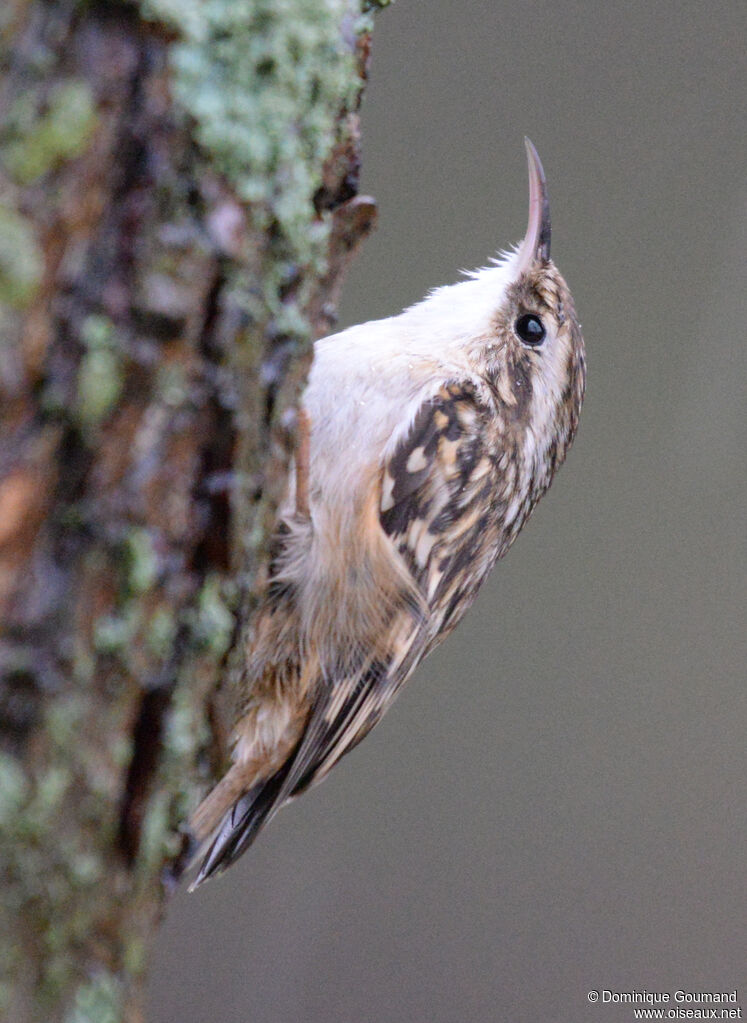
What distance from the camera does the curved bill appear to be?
1569mm

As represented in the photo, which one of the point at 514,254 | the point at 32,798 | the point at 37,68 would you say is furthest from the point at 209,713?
the point at 514,254

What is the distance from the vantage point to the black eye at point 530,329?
1.50 m

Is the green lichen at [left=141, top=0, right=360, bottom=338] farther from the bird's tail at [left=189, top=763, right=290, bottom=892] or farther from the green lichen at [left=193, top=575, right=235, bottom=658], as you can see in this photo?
the bird's tail at [left=189, top=763, right=290, bottom=892]

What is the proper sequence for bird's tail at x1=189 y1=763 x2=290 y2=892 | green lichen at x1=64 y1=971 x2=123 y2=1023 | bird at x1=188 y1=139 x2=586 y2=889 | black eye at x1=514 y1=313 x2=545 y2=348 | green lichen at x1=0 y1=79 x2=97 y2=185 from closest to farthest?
green lichen at x1=0 y1=79 x2=97 y2=185 < green lichen at x1=64 y1=971 x2=123 y2=1023 < bird at x1=188 y1=139 x2=586 y2=889 < bird's tail at x1=189 y1=763 x2=290 y2=892 < black eye at x1=514 y1=313 x2=545 y2=348

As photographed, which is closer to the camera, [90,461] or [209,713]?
[90,461]

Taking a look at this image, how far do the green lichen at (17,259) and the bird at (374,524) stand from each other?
0.63 metres

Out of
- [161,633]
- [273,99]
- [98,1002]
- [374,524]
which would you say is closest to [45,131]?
[273,99]

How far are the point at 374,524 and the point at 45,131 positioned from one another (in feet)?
2.58

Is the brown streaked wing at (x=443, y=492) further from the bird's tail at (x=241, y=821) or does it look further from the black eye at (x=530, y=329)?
the bird's tail at (x=241, y=821)

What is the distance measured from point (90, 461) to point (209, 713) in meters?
0.23

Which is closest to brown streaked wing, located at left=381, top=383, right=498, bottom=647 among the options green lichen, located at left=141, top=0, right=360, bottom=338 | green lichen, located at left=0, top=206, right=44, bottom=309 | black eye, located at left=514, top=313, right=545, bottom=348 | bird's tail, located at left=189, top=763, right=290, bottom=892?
black eye, located at left=514, top=313, right=545, bottom=348

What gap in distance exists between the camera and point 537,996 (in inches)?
105

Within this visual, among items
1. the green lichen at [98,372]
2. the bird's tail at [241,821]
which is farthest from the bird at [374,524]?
the green lichen at [98,372]

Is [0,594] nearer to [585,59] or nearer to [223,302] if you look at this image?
[223,302]
